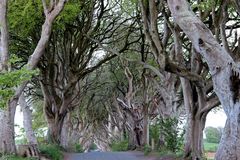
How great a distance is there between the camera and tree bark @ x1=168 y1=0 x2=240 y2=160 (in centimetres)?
1004

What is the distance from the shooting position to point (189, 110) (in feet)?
50.2

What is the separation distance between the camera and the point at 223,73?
10.1 meters

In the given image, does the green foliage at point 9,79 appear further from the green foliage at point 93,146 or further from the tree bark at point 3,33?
the green foliage at point 93,146

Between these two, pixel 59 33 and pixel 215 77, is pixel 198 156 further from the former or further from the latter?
pixel 59 33

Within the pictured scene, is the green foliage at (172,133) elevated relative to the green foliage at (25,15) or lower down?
lower down

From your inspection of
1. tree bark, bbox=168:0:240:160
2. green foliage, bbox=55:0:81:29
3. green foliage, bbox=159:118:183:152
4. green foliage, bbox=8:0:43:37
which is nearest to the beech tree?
green foliage, bbox=8:0:43:37

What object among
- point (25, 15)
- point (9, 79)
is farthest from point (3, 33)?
point (9, 79)

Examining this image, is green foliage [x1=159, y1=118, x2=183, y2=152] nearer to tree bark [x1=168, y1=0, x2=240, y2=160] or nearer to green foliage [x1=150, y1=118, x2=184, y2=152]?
green foliage [x1=150, y1=118, x2=184, y2=152]

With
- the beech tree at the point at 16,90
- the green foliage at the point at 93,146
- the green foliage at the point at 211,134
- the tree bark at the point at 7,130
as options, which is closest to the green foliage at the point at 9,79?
the beech tree at the point at 16,90

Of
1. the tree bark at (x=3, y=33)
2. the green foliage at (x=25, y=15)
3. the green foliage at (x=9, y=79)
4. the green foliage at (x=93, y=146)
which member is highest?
the green foliage at (x=25, y=15)

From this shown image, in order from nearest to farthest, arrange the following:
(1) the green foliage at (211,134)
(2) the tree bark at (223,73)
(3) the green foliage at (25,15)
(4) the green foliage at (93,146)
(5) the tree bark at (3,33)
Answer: (2) the tree bark at (223,73) < (5) the tree bark at (3,33) < (3) the green foliage at (25,15) < (4) the green foliage at (93,146) < (1) the green foliage at (211,134)

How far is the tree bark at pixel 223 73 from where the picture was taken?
1004 centimetres

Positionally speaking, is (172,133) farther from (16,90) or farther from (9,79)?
(9,79)

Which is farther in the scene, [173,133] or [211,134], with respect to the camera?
[211,134]
